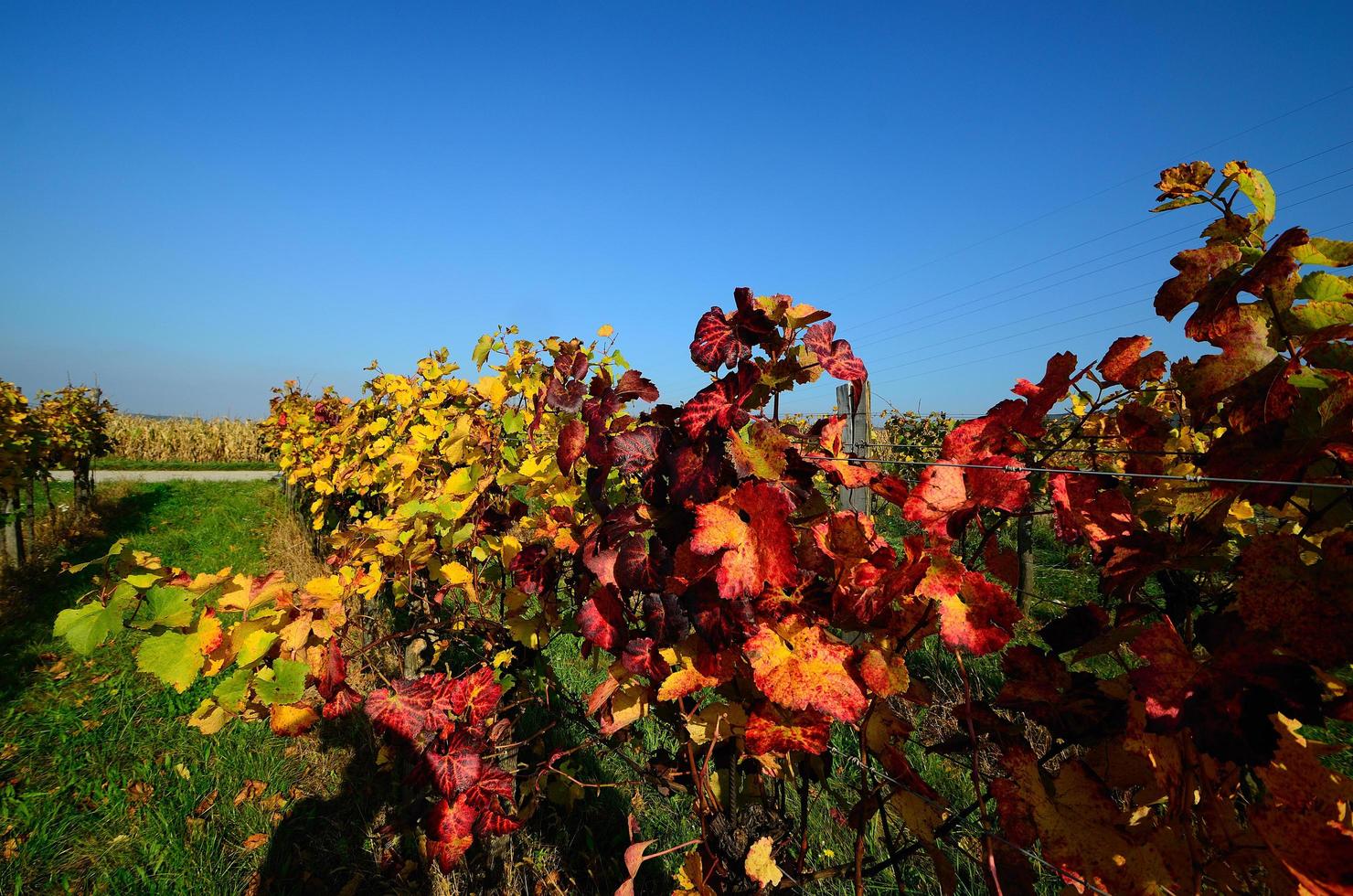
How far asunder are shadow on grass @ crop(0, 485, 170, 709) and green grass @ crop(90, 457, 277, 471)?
10313 millimetres

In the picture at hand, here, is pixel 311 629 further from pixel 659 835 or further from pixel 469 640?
pixel 659 835

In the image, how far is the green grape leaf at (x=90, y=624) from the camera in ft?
3.58

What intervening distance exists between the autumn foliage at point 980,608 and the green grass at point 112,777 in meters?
2.14

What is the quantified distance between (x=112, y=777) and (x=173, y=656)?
11.3 ft

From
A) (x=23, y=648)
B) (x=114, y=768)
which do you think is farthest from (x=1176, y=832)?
(x=23, y=648)

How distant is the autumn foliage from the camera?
2.21 feet

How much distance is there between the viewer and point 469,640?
2.16 metres

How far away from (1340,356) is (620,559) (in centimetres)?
101

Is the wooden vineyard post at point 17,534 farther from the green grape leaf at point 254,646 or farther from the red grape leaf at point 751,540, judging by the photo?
the red grape leaf at point 751,540

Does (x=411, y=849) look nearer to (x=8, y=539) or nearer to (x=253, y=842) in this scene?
(x=253, y=842)

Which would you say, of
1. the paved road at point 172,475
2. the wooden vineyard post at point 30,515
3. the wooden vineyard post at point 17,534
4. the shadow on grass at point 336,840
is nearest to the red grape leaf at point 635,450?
the shadow on grass at point 336,840

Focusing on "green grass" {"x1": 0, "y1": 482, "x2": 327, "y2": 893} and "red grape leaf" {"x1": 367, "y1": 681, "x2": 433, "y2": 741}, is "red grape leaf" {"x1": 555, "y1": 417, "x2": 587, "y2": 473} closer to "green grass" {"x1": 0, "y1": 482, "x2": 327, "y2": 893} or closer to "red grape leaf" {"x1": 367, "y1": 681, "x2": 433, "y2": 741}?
"red grape leaf" {"x1": 367, "y1": 681, "x2": 433, "y2": 741}

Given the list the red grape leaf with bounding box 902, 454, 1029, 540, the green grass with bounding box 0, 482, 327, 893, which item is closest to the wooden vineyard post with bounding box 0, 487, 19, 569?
the green grass with bounding box 0, 482, 327, 893

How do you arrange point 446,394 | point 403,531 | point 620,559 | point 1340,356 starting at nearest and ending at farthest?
point 1340,356 → point 620,559 → point 403,531 → point 446,394
